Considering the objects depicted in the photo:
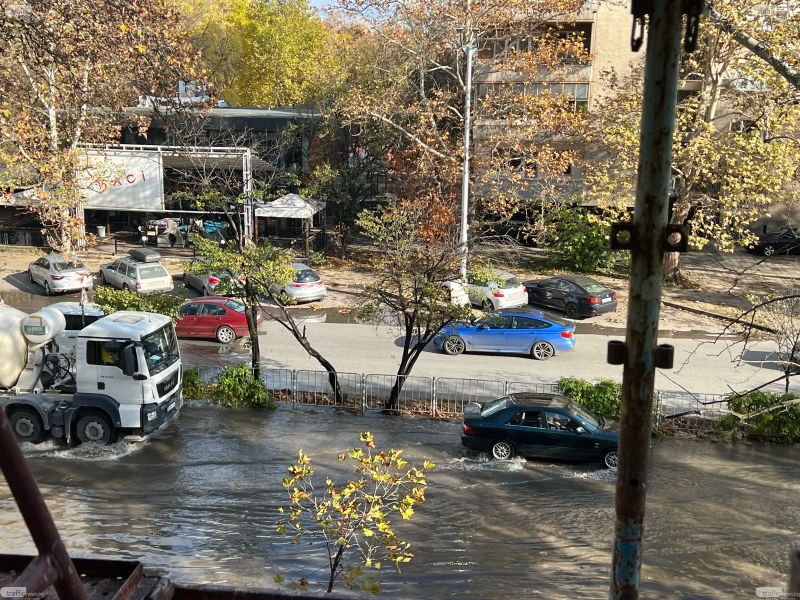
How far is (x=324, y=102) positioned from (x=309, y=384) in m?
20.2

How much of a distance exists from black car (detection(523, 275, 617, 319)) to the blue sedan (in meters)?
4.24

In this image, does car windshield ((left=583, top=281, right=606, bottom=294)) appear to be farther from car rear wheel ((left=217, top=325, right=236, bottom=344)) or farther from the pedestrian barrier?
car rear wheel ((left=217, top=325, right=236, bottom=344))

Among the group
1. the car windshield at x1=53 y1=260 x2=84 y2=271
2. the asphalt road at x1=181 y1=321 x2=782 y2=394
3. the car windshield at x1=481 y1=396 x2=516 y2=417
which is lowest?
the asphalt road at x1=181 y1=321 x2=782 y2=394

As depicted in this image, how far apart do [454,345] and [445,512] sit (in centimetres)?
982

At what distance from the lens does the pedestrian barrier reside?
1691cm

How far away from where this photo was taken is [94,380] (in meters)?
14.7

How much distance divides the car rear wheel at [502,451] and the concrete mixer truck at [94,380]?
6.54 metres

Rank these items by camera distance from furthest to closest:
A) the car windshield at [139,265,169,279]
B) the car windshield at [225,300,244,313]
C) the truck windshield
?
the car windshield at [139,265,169,279] < the car windshield at [225,300,244,313] < the truck windshield

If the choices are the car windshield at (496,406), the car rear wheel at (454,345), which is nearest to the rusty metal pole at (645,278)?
the car windshield at (496,406)

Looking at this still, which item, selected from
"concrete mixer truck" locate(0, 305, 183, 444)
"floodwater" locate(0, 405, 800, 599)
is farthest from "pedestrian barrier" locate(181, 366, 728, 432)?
"concrete mixer truck" locate(0, 305, 183, 444)

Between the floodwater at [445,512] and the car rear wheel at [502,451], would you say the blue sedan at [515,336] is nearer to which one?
the floodwater at [445,512]

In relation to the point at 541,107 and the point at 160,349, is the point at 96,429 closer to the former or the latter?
the point at 160,349

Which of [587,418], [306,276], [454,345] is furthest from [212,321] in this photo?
[587,418]

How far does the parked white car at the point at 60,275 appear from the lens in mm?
27469
